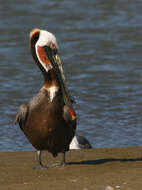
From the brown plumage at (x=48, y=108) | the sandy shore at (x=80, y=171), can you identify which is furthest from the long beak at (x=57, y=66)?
the sandy shore at (x=80, y=171)

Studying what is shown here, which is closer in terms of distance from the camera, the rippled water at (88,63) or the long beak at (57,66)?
the long beak at (57,66)

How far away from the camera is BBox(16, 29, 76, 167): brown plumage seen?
23.7ft

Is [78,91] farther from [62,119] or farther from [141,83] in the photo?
[62,119]

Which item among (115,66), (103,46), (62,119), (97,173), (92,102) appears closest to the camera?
(97,173)

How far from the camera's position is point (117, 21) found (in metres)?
19.4

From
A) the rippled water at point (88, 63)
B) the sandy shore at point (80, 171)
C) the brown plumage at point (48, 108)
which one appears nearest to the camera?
the sandy shore at point (80, 171)

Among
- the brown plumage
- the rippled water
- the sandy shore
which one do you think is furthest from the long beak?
the rippled water

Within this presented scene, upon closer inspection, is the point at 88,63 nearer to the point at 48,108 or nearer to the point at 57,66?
the point at 57,66

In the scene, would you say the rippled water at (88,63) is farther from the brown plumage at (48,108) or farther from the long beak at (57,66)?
the long beak at (57,66)

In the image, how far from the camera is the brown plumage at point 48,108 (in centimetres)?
723

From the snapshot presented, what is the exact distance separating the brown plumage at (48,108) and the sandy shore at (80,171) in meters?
0.38

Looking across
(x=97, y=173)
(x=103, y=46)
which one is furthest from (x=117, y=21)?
(x=97, y=173)

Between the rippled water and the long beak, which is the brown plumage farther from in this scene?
the rippled water

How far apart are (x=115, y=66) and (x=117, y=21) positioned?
463 cm
